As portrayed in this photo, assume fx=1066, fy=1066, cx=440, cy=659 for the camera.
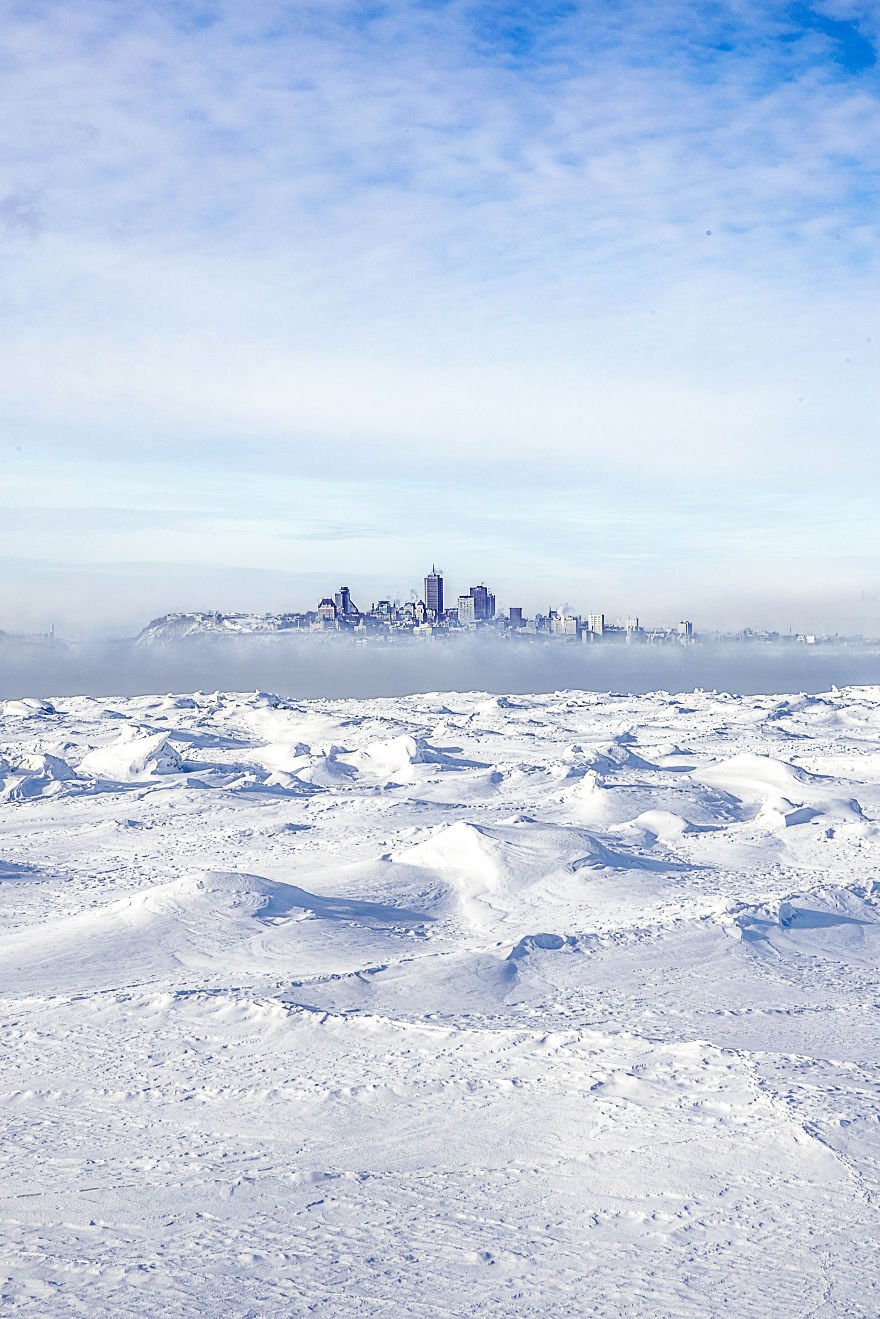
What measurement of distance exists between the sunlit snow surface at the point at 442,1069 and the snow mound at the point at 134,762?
624 centimetres

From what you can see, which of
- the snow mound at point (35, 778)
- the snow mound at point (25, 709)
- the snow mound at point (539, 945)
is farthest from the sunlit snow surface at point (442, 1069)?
the snow mound at point (25, 709)

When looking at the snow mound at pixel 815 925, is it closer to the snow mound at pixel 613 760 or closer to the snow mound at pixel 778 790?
the snow mound at pixel 778 790

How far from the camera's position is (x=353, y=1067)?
676cm

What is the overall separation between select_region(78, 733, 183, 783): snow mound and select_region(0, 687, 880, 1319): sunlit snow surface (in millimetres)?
6244

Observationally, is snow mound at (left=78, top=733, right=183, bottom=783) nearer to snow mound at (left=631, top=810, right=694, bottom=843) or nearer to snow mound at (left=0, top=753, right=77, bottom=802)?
snow mound at (left=0, top=753, right=77, bottom=802)

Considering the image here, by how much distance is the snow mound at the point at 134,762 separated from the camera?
22297mm

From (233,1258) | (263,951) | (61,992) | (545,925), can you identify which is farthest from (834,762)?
(233,1258)

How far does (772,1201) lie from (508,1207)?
1284 mm

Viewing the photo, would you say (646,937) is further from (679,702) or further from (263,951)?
(679,702)

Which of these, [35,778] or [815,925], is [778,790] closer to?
[815,925]

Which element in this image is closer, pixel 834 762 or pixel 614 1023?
pixel 614 1023

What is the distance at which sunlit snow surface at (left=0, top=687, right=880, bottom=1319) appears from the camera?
4609 millimetres

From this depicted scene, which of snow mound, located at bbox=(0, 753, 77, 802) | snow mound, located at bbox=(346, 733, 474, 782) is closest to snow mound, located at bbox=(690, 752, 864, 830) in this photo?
snow mound, located at bbox=(346, 733, 474, 782)

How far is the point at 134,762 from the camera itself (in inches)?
890
